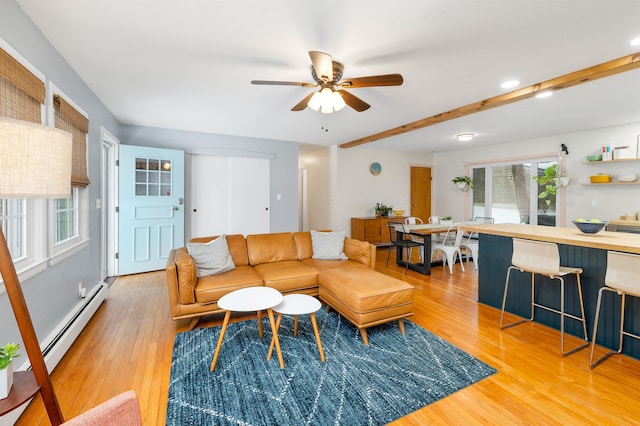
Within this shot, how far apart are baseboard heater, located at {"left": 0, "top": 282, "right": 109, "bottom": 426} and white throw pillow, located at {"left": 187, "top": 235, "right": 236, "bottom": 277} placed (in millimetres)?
1056

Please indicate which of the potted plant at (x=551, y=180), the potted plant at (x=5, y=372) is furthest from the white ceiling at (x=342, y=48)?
the potted plant at (x=5, y=372)

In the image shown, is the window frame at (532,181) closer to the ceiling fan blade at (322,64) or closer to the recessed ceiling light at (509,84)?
the recessed ceiling light at (509,84)

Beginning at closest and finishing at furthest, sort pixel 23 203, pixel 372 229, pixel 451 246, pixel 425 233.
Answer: pixel 23 203 < pixel 425 233 < pixel 451 246 < pixel 372 229

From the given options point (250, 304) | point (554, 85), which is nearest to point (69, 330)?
point (250, 304)

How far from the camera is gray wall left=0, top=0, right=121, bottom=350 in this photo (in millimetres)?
1750

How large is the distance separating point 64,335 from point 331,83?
296 centimetres

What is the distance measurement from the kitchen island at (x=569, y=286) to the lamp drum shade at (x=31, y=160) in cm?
331

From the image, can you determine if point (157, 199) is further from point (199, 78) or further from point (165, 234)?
point (199, 78)

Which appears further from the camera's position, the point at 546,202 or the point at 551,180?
the point at 546,202

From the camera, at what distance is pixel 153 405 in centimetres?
172

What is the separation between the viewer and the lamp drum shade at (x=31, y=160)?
905mm

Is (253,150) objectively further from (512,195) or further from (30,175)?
(512,195)

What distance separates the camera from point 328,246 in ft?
12.0

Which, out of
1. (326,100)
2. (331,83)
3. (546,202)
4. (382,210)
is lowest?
(382,210)
